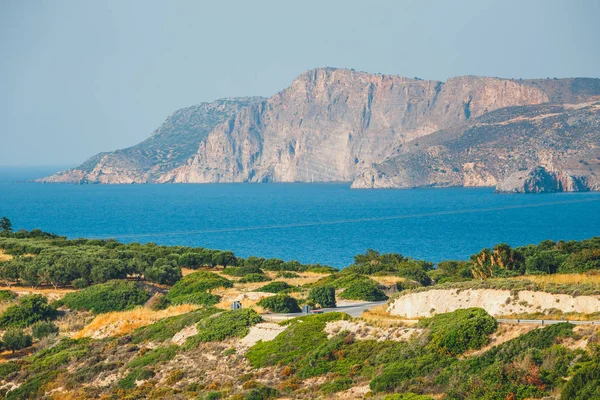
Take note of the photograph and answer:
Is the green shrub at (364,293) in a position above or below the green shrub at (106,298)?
above

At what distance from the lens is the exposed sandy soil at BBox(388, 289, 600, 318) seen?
2461 cm

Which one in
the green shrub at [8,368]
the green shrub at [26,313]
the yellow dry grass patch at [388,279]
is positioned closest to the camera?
→ the green shrub at [8,368]

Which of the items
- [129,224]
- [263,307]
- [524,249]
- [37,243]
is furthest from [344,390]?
[129,224]

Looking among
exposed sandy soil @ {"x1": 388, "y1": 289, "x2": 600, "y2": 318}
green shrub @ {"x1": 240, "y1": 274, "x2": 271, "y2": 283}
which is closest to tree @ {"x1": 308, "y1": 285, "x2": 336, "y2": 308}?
exposed sandy soil @ {"x1": 388, "y1": 289, "x2": 600, "y2": 318}

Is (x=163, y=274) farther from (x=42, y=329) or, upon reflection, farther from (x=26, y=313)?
(x=42, y=329)

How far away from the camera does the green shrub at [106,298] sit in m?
41.6

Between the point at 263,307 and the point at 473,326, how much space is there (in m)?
12.9

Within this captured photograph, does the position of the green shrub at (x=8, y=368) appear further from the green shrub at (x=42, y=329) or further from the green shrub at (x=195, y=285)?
the green shrub at (x=195, y=285)

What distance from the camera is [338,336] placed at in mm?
26047

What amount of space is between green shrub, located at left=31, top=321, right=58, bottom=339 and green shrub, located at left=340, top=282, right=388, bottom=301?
13868 mm

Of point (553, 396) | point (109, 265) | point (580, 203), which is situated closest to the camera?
point (553, 396)

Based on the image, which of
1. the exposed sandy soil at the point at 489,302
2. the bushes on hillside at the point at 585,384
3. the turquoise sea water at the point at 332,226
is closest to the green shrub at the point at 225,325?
the exposed sandy soil at the point at 489,302

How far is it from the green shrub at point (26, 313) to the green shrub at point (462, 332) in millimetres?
22701

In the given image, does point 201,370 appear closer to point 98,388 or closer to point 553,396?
point 98,388
